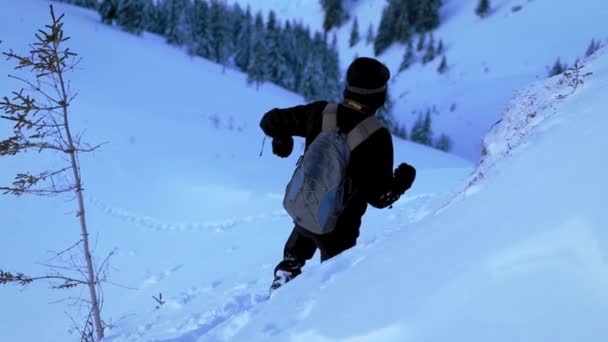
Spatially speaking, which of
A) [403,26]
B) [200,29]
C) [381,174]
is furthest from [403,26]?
[381,174]

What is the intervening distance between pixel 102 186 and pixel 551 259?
10304mm

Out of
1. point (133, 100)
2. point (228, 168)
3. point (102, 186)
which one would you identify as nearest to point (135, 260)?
point (102, 186)

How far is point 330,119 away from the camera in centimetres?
249

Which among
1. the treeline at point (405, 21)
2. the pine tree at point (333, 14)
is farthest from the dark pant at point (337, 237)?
the pine tree at point (333, 14)

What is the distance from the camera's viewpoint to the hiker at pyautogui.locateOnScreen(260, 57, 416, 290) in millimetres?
2422

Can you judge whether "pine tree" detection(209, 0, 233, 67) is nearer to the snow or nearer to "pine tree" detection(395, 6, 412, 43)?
the snow

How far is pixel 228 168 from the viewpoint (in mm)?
12125

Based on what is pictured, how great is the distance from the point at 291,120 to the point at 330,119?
37 cm

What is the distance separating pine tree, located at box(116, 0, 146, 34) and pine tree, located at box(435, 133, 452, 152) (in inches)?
1267

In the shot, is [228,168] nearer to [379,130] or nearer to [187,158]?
[187,158]

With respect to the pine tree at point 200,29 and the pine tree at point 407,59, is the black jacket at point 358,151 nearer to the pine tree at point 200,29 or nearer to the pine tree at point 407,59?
the pine tree at point 200,29

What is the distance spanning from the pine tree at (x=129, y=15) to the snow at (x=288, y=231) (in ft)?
58.8

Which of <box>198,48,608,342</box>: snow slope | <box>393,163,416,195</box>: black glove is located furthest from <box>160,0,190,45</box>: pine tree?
→ <box>198,48,608,342</box>: snow slope

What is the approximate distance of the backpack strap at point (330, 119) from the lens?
2.48m
